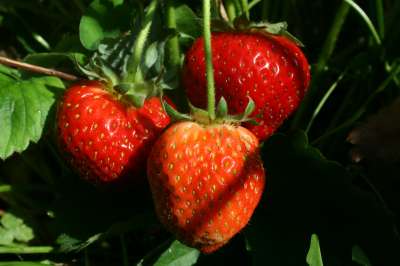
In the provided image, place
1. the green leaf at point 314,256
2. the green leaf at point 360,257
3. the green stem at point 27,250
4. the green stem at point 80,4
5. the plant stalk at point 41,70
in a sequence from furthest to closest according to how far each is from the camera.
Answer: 1. the green stem at point 80,4
2. the green stem at point 27,250
3. the plant stalk at point 41,70
4. the green leaf at point 360,257
5. the green leaf at point 314,256

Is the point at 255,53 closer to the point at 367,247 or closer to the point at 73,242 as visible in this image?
the point at 367,247

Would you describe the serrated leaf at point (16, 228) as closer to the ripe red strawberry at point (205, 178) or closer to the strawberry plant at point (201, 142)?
the strawberry plant at point (201, 142)

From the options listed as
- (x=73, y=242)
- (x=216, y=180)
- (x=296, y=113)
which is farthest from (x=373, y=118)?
(x=73, y=242)

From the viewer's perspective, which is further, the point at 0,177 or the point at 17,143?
the point at 0,177

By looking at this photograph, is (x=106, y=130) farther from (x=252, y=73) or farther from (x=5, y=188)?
(x=5, y=188)

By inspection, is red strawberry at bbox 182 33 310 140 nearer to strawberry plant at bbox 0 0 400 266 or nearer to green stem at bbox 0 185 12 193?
strawberry plant at bbox 0 0 400 266

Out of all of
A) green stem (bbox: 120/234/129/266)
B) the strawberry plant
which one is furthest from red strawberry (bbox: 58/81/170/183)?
green stem (bbox: 120/234/129/266)

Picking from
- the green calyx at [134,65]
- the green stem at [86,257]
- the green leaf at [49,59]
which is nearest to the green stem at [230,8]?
the green calyx at [134,65]
